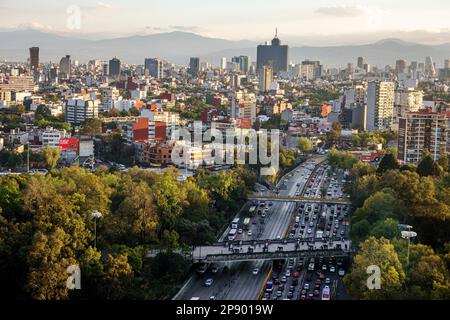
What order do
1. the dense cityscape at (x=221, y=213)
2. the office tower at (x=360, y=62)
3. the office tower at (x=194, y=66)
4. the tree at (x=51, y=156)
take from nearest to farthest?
the dense cityscape at (x=221, y=213) < the tree at (x=51, y=156) < the office tower at (x=194, y=66) < the office tower at (x=360, y=62)

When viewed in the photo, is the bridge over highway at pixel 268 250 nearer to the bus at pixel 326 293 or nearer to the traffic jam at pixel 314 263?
the traffic jam at pixel 314 263

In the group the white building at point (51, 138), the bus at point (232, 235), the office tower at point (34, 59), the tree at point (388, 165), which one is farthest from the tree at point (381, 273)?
the office tower at point (34, 59)

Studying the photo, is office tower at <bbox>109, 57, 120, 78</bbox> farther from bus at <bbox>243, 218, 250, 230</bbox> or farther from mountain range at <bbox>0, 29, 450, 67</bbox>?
bus at <bbox>243, 218, 250, 230</bbox>

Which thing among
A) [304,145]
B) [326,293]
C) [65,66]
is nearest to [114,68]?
[65,66]

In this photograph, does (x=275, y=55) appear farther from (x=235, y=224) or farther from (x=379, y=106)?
(x=235, y=224)

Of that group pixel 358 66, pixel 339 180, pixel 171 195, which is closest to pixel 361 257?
pixel 171 195

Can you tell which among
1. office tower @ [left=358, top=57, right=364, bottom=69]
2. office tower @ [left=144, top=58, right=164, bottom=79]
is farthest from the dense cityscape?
office tower @ [left=358, top=57, right=364, bottom=69]
